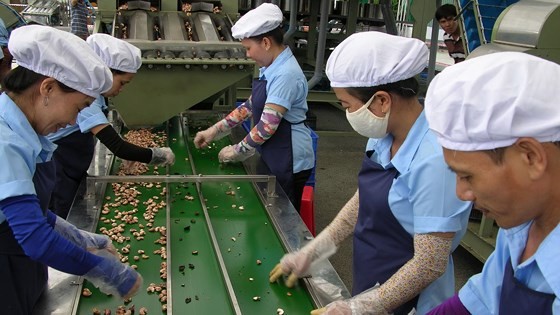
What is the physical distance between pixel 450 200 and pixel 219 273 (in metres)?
0.82

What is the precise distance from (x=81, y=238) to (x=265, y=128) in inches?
43.7

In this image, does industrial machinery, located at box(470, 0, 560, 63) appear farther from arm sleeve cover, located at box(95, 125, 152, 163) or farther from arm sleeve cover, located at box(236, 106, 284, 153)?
arm sleeve cover, located at box(95, 125, 152, 163)

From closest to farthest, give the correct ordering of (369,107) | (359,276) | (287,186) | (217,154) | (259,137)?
1. (369,107)
2. (359,276)
3. (259,137)
4. (287,186)
5. (217,154)

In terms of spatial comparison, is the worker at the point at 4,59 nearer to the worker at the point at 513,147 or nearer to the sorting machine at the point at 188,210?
the sorting machine at the point at 188,210

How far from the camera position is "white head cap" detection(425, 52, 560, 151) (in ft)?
2.44

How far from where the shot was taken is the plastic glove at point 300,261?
5.05ft

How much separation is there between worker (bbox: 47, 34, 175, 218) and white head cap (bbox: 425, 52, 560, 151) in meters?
1.63

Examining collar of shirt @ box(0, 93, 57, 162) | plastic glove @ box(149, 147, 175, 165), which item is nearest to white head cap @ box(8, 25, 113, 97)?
collar of shirt @ box(0, 93, 57, 162)

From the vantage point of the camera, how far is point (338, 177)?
5.00m

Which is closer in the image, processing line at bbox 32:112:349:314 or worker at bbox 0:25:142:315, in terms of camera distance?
worker at bbox 0:25:142:315

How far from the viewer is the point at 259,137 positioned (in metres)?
2.44

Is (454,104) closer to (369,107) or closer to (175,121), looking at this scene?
(369,107)

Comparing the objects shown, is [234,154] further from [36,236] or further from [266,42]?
[36,236]

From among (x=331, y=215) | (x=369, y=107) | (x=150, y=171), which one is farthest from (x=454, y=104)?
(x=331, y=215)
